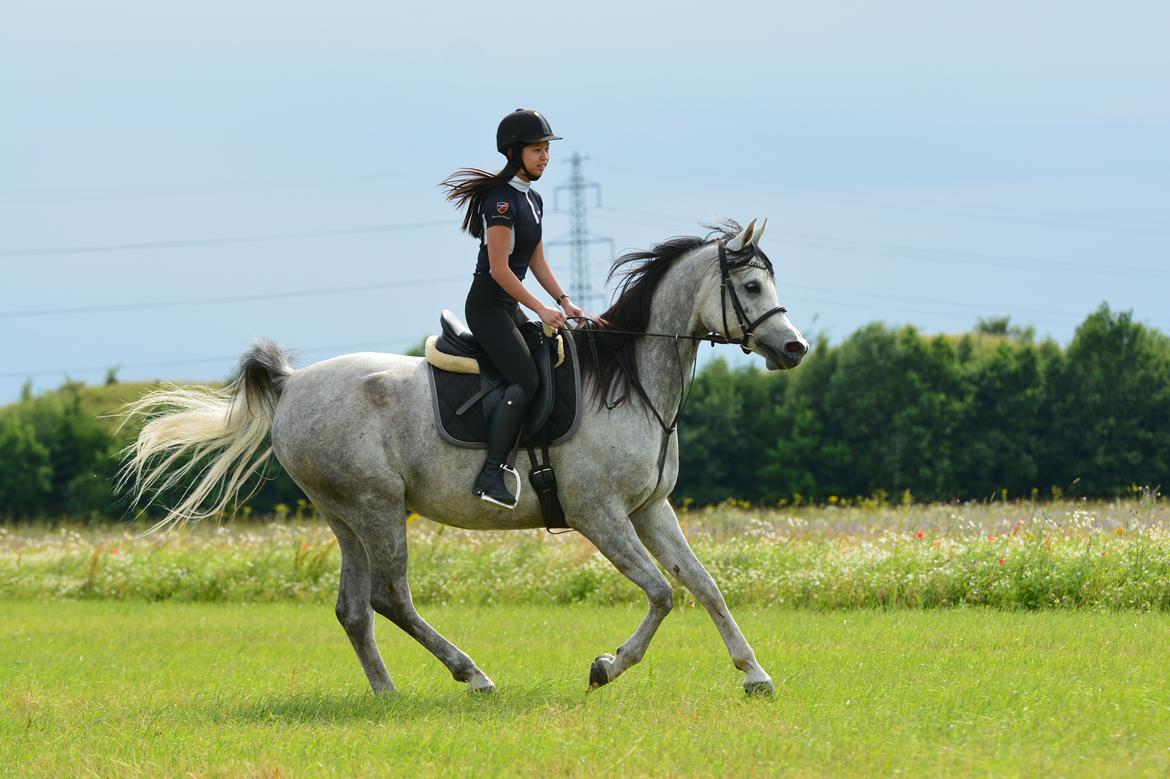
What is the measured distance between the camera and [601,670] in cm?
870

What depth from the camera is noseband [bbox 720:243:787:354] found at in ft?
29.0

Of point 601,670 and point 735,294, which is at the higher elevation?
point 735,294

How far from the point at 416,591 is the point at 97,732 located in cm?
1017

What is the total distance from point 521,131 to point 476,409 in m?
1.79

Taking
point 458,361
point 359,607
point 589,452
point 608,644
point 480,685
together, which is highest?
point 458,361

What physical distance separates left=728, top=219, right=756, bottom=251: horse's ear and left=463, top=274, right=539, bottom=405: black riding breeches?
146 cm

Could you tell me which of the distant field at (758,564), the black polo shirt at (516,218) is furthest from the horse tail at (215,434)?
the distant field at (758,564)

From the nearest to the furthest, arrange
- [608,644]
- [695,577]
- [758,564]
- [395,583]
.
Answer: [695,577] < [395,583] < [608,644] < [758,564]

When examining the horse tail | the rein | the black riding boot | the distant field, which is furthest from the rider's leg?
the distant field

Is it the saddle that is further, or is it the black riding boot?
the saddle

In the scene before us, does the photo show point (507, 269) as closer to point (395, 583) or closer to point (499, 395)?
point (499, 395)

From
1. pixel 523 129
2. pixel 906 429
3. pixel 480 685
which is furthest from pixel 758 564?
pixel 906 429

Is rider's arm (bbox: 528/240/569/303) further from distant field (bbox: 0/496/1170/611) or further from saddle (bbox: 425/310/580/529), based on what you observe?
distant field (bbox: 0/496/1170/611)

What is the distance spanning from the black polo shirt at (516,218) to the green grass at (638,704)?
9.24 feet
